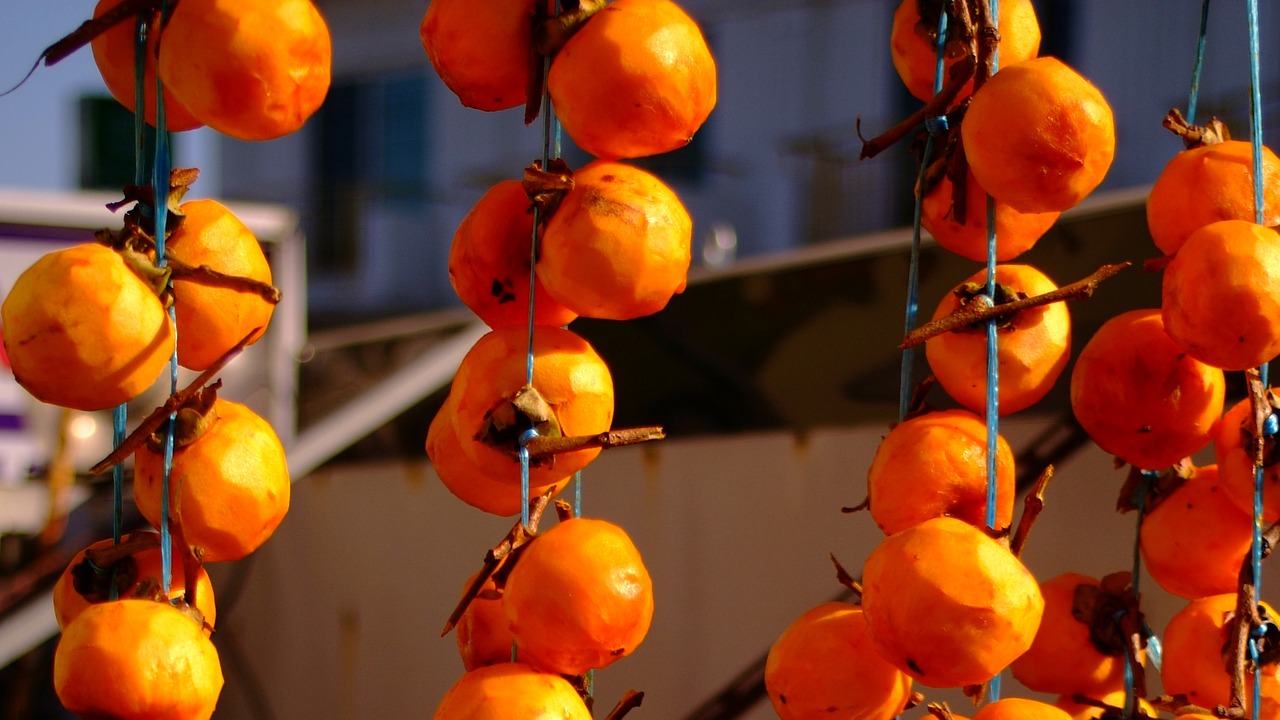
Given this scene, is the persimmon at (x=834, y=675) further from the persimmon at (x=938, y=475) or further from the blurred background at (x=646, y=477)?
the blurred background at (x=646, y=477)

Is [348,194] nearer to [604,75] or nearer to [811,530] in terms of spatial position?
[811,530]

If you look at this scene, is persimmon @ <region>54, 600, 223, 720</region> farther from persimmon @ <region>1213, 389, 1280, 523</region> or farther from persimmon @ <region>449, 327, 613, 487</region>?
persimmon @ <region>1213, 389, 1280, 523</region>

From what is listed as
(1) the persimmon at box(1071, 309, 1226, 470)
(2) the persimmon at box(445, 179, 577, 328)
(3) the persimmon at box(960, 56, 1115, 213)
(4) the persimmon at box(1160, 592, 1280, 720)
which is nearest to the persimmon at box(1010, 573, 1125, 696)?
(4) the persimmon at box(1160, 592, 1280, 720)

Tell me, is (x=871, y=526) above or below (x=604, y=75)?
below

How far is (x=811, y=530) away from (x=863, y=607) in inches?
51.1

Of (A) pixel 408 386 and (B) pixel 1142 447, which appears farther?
(A) pixel 408 386

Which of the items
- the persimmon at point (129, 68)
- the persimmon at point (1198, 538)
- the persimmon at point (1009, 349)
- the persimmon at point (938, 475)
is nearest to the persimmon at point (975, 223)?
the persimmon at point (1009, 349)

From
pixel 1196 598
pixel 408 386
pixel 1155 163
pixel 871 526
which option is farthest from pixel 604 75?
pixel 1155 163

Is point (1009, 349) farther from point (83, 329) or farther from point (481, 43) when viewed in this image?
point (83, 329)

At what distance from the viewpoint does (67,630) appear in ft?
2.92

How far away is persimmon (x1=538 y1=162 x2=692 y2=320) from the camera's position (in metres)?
0.89

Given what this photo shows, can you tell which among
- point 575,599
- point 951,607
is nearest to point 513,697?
point 575,599

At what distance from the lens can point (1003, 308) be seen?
961 millimetres

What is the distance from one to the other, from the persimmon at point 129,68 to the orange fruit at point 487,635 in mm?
432
